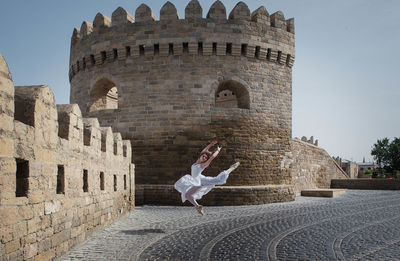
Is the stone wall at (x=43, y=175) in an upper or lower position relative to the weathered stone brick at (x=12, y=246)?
upper

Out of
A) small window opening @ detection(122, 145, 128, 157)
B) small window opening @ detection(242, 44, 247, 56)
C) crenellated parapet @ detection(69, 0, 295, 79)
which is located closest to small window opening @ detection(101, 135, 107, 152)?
small window opening @ detection(122, 145, 128, 157)

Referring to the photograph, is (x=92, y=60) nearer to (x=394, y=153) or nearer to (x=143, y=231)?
(x=143, y=231)

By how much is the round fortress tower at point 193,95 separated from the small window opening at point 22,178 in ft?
27.5

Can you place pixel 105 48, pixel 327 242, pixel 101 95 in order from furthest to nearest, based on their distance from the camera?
pixel 101 95
pixel 105 48
pixel 327 242

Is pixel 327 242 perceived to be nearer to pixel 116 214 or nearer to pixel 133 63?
pixel 116 214

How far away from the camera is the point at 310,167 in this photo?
19469mm

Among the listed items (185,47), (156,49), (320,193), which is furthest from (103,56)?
(320,193)

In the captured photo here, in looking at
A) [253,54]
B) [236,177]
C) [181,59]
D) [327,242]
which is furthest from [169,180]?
[327,242]

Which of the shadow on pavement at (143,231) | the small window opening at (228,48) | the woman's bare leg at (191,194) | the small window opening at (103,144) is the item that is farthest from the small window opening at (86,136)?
the small window opening at (228,48)

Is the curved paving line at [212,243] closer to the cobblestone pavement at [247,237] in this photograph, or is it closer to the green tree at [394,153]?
the cobblestone pavement at [247,237]

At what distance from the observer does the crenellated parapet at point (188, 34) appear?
13.0m

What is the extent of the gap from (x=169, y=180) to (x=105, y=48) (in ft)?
17.5

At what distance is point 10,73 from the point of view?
3.78 m

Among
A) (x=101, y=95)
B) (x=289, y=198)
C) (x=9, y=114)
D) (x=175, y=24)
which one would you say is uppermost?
(x=175, y=24)
